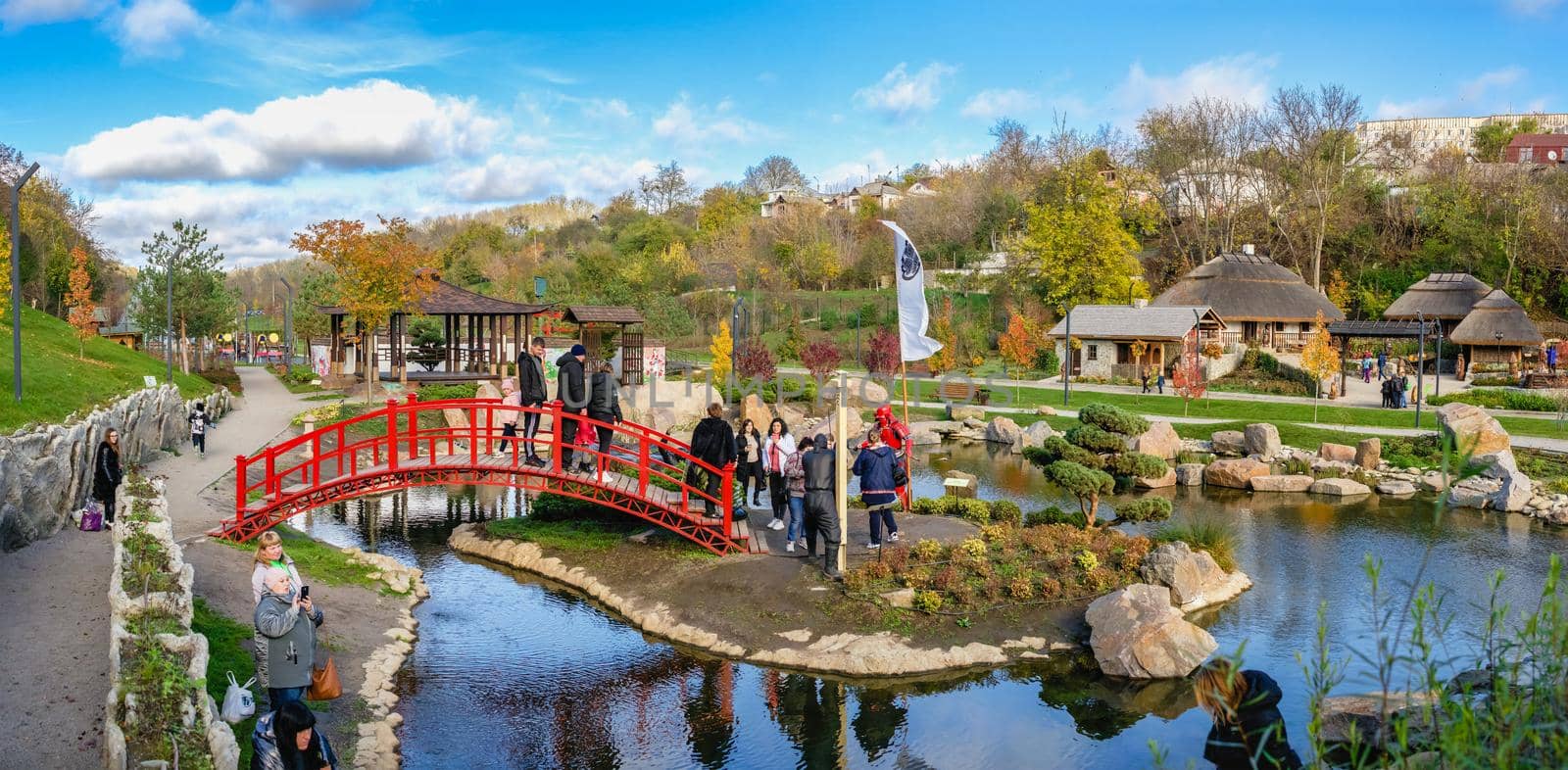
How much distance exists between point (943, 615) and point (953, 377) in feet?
110

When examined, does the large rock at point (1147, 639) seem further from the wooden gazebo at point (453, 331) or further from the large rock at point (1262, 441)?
the wooden gazebo at point (453, 331)

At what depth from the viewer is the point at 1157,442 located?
29.0 meters

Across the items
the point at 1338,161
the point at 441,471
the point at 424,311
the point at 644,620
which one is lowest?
the point at 644,620

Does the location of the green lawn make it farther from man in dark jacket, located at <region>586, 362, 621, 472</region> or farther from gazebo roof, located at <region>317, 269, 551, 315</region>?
man in dark jacket, located at <region>586, 362, 621, 472</region>

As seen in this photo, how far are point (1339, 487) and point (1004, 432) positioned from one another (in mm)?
10421

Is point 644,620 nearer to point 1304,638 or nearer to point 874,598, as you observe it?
point 874,598

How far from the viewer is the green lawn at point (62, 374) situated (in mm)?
22828

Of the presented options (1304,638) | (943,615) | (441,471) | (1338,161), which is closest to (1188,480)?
(1304,638)

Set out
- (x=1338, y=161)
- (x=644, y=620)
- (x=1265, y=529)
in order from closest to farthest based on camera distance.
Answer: (x=644, y=620)
(x=1265, y=529)
(x=1338, y=161)

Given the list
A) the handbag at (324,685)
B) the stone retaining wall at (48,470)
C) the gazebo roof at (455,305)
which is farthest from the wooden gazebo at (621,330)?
the handbag at (324,685)

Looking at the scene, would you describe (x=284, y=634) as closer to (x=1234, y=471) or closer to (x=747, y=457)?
(x=747, y=457)

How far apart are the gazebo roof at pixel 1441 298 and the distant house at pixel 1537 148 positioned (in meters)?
27.3

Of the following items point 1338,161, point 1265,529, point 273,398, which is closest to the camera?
point 1265,529

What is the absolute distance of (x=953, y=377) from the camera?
48625 millimetres
